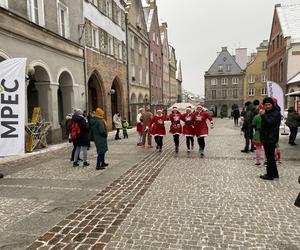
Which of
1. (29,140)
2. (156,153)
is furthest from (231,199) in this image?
(29,140)

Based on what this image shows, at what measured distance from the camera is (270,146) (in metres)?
7.02

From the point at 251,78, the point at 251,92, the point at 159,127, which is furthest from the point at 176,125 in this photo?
the point at 251,92

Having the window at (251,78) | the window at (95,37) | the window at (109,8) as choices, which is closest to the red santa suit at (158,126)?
the window at (95,37)

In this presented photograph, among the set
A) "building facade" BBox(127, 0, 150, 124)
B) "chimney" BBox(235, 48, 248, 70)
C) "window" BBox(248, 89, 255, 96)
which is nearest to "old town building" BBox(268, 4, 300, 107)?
"building facade" BBox(127, 0, 150, 124)

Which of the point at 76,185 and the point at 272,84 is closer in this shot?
the point at 76,185

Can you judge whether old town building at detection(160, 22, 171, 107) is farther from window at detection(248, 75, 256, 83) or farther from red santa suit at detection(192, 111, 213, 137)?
red santa suit at detection(192, 111, 213, 137)

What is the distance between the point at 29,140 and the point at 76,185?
617 centimetres

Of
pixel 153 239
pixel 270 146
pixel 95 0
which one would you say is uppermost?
pixel 95 0

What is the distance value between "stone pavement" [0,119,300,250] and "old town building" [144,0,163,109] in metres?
30.5

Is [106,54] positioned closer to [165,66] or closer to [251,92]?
[165,66]

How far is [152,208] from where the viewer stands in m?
5.26

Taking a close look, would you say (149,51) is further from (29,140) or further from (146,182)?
(146,182)

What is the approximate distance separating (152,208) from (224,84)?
65432 mm

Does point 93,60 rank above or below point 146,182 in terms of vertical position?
above
